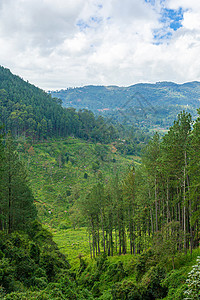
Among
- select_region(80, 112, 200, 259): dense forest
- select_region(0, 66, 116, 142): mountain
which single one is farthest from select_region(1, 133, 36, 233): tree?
select_region(0, 66, 116, 142): mountain

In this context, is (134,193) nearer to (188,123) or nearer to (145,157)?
(145,157)

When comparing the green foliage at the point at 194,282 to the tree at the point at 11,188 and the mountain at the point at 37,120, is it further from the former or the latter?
the mountain at the point at 37,120

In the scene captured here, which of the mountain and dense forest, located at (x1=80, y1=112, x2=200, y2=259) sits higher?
the mountain

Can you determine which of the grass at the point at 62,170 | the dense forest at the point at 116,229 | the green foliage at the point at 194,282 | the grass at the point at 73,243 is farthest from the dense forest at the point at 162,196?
the grass at the point at 62,170

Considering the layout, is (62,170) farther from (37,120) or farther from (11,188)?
(11,188)

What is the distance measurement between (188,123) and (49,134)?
99168mm

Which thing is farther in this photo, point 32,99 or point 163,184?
point 32,99

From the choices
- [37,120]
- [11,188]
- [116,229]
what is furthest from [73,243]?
[37,120]

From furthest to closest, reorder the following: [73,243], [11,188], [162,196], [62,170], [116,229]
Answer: [62,170], [73,243], [116,229], [162,196], [11,188]

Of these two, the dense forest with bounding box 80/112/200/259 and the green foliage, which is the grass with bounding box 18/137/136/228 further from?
the green foliage

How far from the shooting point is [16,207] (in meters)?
26.3

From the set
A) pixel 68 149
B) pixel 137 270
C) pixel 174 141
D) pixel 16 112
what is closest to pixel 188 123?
pixel 174 141

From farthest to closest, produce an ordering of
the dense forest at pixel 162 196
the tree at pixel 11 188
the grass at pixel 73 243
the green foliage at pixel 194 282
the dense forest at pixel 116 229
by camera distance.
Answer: the grass at pixel 73 243, the tree at pixel 11 188, the dense forest at pixel 162 196, the dense forest at pixel 116 229, the green foliage at pixel 194 282

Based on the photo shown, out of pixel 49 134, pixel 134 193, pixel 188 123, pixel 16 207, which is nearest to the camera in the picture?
pixel 188 123
